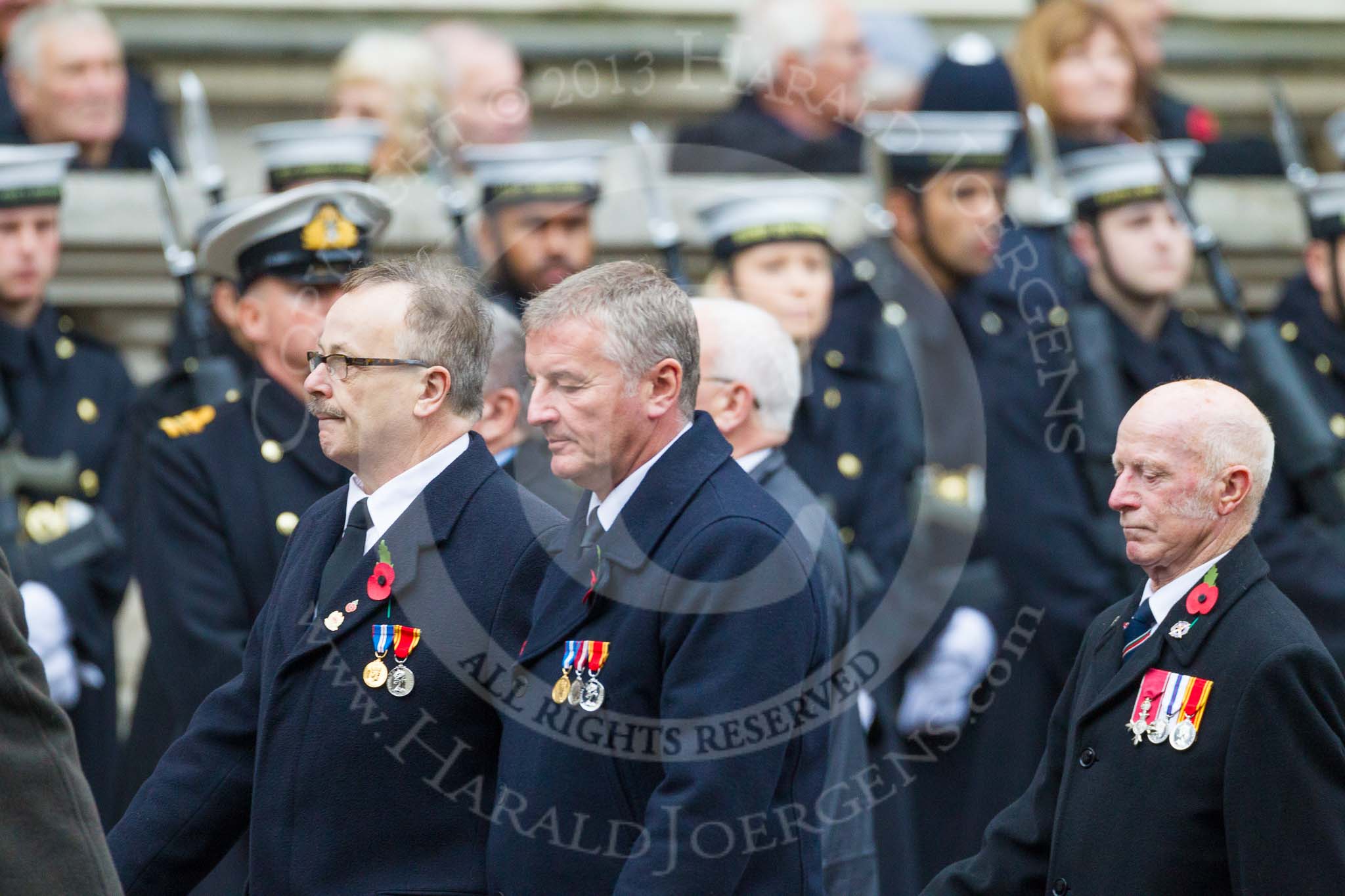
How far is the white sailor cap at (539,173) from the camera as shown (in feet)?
22.3

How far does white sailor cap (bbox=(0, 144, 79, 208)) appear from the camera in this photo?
20.7 ft

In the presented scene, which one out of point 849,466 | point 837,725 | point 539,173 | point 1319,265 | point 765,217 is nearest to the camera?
point 837,725

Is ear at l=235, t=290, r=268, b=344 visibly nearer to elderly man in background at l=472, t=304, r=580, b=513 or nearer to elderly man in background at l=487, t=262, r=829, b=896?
elderly man in background at l=472, t=304, r=580, b=513

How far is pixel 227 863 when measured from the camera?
5.25 meters

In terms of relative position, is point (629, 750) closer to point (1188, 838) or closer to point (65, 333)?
point (1188, 838)

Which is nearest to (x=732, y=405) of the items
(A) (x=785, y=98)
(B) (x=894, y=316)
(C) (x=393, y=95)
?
(B) (x=894, y=316)

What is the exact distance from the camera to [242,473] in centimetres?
548

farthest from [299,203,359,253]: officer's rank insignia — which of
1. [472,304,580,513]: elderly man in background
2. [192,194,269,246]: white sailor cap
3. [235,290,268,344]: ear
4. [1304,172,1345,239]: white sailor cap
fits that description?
[1304,172,1345,239]: white sailor cap

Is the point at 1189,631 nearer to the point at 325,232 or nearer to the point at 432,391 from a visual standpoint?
the point at 432,391

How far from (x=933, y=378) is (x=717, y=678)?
353 cm

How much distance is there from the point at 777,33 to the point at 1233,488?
376 centimetres

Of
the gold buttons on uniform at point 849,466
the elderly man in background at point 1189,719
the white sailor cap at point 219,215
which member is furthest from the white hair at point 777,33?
the elderly man in background at point 1189,719

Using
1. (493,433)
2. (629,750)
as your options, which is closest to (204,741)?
(629,750)

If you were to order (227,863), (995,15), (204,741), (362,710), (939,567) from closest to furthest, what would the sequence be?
(362,710), (204,741), (227,863), (939,567), (995,15)
